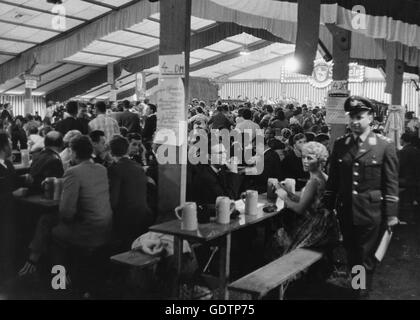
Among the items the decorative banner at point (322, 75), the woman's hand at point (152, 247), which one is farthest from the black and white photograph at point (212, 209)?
the decorative banner at point (322, 75)

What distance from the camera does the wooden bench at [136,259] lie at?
3519mm

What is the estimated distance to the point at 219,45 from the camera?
19.5 m

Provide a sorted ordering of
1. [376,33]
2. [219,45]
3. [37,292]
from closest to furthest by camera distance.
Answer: [37,292] → [376,33] → [219,45]

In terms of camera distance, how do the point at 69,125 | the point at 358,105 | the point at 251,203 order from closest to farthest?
the point at 358,105, the point at 251,203, the point at 69,125

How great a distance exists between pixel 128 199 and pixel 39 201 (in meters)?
0.82

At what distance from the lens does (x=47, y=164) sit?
15.7 ft

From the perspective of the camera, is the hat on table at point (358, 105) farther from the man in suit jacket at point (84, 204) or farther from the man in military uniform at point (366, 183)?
the man in suit jacket at point (84, 204)

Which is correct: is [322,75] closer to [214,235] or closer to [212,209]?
[212,209]

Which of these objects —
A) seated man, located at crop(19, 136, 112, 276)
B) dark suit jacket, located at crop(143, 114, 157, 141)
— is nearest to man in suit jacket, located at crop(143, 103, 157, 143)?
dark suit jacket, located at crop(143, 114, 157, 141)

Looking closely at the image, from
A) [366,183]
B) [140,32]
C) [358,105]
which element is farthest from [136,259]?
[140,32]

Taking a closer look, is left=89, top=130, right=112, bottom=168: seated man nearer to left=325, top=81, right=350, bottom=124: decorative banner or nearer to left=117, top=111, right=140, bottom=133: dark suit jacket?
left=117, top=111, right=140, bottom=133: dark suit jacket

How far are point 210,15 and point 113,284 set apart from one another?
4.19 m

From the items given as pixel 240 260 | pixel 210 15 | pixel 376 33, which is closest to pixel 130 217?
pixel 240 260
